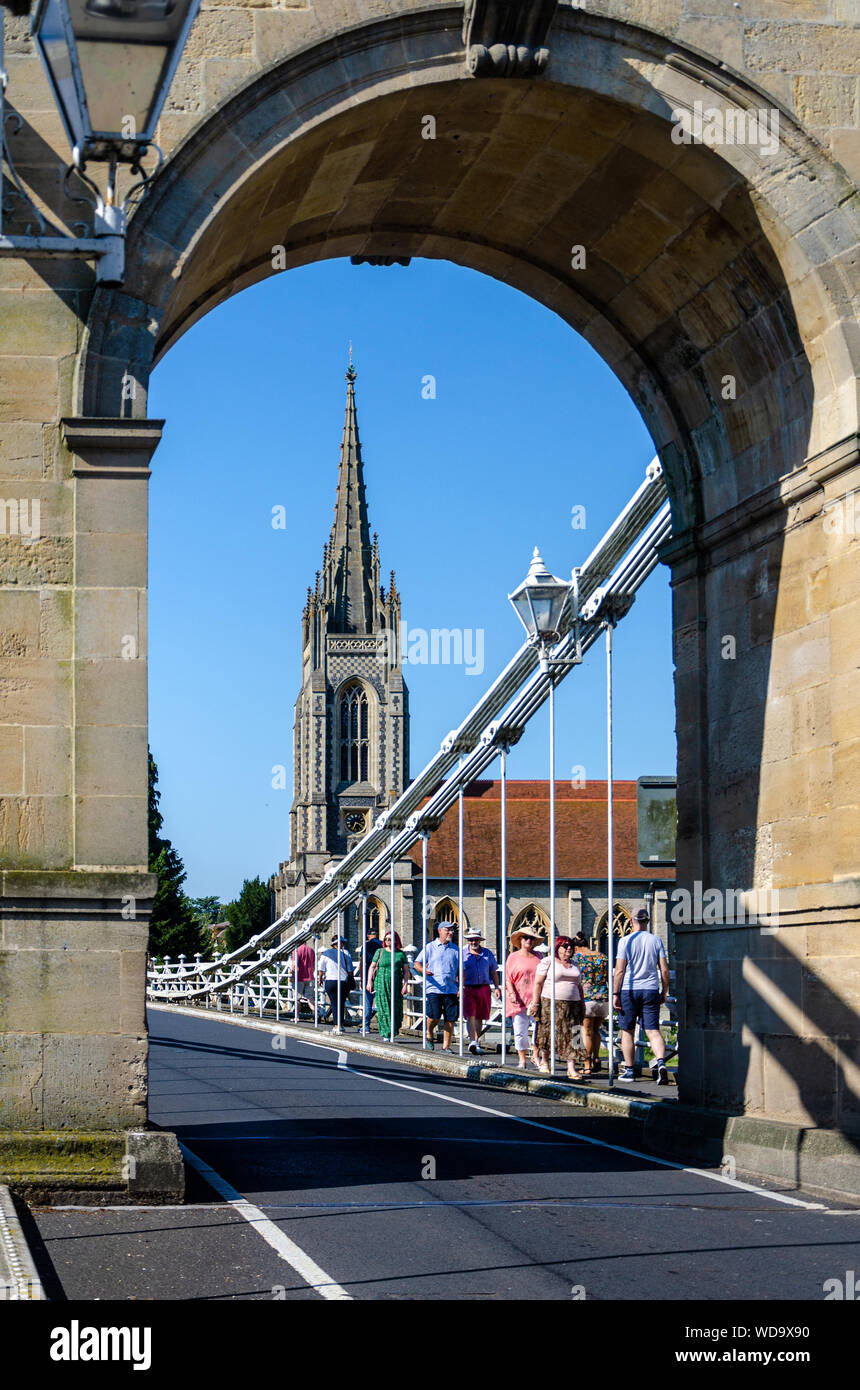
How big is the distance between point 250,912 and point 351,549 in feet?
82.4

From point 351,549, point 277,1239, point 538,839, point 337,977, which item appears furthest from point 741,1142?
point 351,549

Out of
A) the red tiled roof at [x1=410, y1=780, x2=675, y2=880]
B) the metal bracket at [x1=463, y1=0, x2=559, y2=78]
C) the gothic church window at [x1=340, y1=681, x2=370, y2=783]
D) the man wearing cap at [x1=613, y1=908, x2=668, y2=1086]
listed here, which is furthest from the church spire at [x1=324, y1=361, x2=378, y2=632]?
the metal bracket at [x1=463, y1=0, x2=559, y2=78]

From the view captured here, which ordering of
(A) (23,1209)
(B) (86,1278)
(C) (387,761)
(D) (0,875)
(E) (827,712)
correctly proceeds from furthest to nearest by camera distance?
(C) (387,761) < (E) (827,712) < (D) (0,875) < (A) (23,1209) < (B) (86,1278)

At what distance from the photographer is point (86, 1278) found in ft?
20.1

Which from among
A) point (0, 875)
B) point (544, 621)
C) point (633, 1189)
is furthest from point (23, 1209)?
point (544, 621)

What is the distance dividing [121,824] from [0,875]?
1.96 ft

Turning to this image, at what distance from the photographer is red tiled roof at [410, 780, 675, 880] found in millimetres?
73188

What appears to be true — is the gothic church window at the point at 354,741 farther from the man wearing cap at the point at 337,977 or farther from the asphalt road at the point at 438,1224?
the asphalt road at the point at 438,1224

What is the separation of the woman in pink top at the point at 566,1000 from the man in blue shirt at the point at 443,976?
8.89ft

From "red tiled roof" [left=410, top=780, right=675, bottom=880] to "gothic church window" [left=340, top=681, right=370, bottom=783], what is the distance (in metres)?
29.5

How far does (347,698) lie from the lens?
11469 centimetres

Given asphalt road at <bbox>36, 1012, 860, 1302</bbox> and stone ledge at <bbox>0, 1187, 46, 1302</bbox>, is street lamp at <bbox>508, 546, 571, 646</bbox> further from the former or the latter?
stone ledge at <bbox>0, 1187, 46, 1302</bbox>

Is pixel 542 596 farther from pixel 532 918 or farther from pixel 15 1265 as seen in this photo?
pixel 532 918

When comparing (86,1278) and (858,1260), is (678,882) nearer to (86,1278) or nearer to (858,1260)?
(858,1260)
